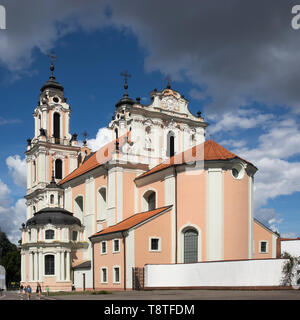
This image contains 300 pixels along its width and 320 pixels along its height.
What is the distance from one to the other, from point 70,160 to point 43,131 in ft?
16.1

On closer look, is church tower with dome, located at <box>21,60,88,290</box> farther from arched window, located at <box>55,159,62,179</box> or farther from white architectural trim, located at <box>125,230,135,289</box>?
white architectural trim, located at <box>125,230,135,289</box>

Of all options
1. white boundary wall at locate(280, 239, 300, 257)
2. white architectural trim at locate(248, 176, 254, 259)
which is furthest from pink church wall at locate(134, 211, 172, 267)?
white boundary wall at locate(280, 239, 300, 257)

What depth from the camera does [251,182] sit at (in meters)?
36.0

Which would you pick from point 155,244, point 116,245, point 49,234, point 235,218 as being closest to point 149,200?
point 116,245

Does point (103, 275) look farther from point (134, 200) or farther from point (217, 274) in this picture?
point (217, 274)

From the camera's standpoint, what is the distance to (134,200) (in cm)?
4184

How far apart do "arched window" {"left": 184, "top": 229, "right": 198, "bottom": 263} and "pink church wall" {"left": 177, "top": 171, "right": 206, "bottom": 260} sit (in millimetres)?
602

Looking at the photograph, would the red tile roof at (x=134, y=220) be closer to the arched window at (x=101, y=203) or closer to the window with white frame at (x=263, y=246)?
the arched window at (x=101, y=203)

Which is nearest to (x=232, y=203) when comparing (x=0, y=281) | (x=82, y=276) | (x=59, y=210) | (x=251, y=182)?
(x=251, y=182)

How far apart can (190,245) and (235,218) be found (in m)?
3.92

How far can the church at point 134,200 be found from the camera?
3406 cm

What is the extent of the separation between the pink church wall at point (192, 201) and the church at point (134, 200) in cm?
8

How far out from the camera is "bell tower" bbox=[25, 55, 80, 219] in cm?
5678

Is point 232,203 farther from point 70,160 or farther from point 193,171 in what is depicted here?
point 70,160
